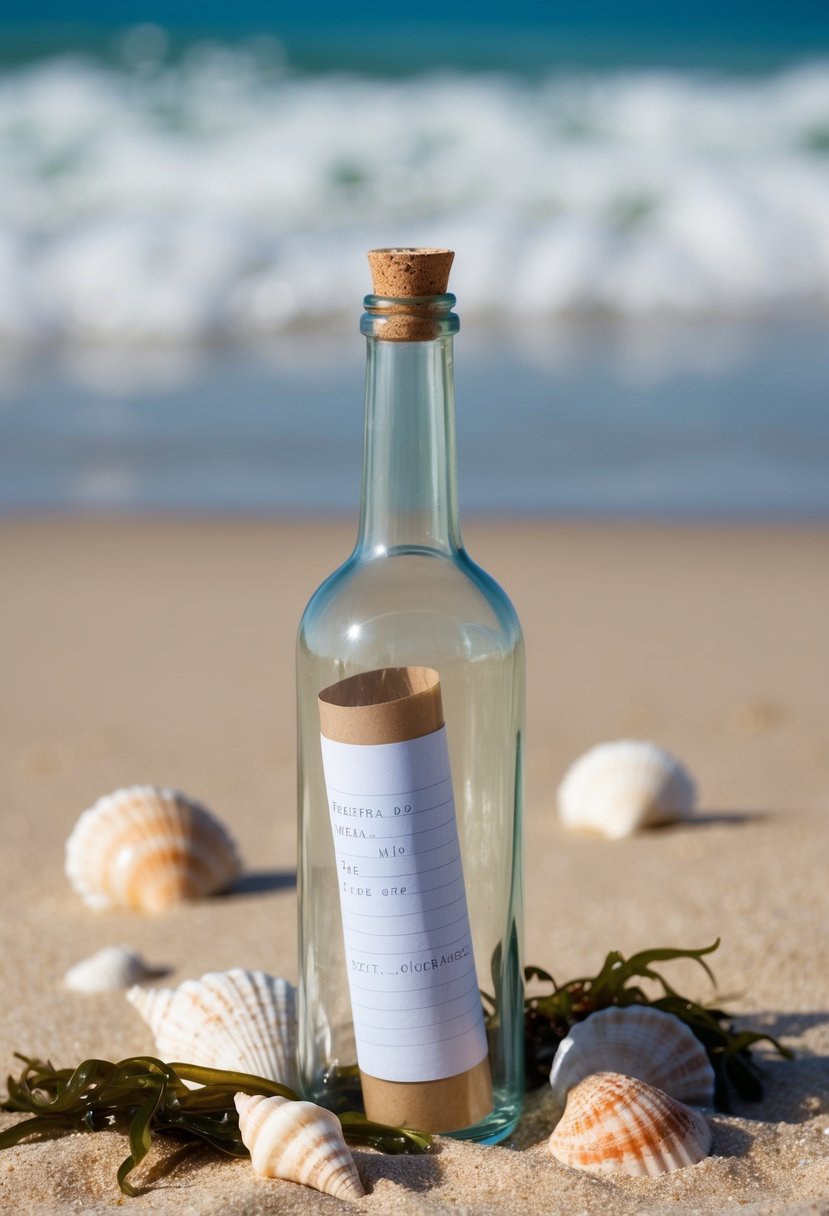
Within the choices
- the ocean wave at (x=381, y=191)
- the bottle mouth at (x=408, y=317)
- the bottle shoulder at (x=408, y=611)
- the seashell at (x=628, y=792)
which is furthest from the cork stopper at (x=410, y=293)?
the ocean wave at (x=381, y=191)

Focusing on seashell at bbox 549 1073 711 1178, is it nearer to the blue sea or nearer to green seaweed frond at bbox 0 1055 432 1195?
green seaweed frond at bbox 0 1055 432 1195

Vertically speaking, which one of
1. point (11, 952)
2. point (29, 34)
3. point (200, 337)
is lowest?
point (11, 952)

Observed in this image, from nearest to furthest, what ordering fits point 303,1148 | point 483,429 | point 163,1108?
point 303,1148 < point 163,1108 < point 483,429

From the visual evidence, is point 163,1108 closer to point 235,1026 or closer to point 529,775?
point 235,1026

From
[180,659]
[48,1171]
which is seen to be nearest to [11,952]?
[48,1171]

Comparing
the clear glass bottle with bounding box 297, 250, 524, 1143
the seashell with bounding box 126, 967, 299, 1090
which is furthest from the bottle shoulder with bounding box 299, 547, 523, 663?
the seashell with bounding box 126, 967, 299, 1090

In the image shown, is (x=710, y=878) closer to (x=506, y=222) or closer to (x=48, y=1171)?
(x=48, y=1171)

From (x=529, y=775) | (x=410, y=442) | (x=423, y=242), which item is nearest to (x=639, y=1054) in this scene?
(x=410, y=442)
